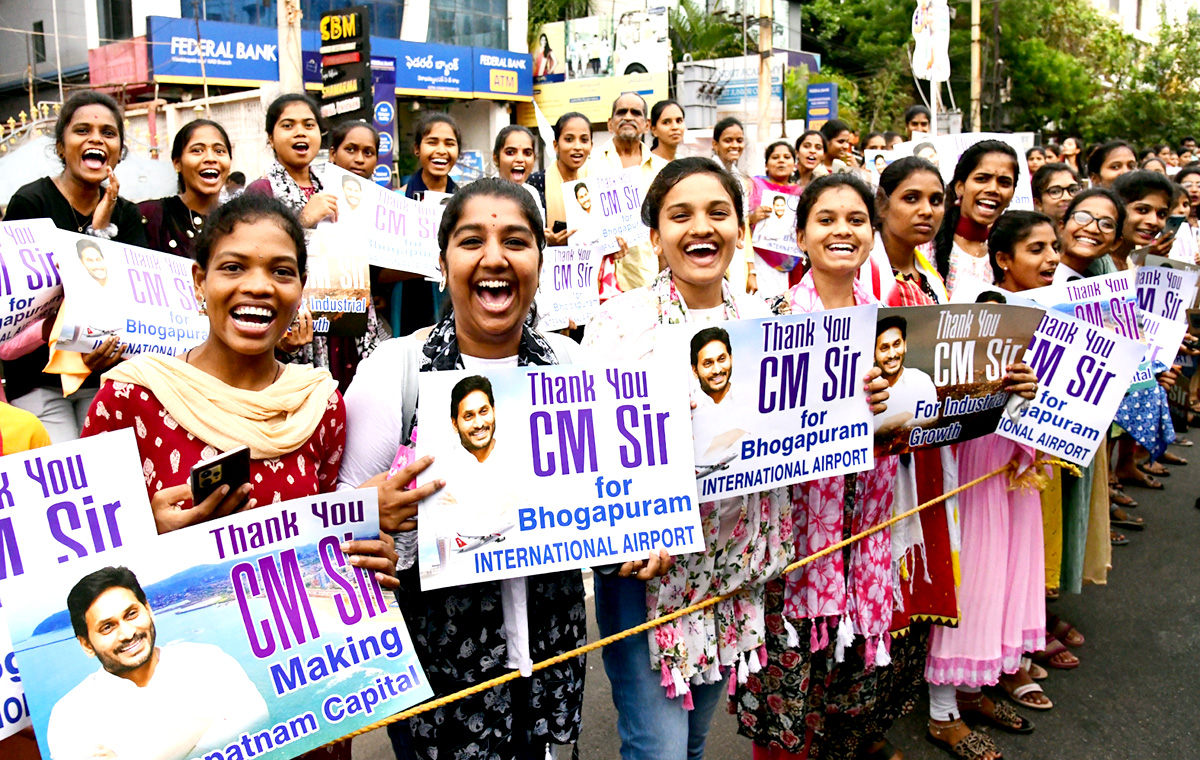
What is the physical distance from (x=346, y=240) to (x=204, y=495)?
268 cm

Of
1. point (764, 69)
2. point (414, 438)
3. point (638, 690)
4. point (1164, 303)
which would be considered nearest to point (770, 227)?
point (1164, 303)

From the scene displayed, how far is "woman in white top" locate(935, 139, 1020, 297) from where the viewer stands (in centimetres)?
406

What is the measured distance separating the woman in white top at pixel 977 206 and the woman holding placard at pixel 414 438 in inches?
97.9

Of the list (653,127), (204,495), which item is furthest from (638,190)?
(204,495)

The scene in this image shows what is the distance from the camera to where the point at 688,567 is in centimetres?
251

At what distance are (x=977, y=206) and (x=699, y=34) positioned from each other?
29396 millimetres

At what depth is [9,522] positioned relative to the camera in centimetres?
165

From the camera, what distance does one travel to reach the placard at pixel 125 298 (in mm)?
3182

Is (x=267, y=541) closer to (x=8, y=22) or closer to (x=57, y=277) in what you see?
(x=57, y=277)

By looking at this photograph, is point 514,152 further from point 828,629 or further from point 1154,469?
point 1154,469

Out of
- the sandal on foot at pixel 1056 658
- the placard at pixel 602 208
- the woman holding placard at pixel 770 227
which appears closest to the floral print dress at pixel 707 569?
the sandal on foot at pixel 1056 658

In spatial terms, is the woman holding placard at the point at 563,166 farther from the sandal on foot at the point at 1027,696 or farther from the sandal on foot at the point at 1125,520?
the sandal on foot at the point at 1125,520

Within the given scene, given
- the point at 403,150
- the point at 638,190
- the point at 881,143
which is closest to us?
the point at 638,190

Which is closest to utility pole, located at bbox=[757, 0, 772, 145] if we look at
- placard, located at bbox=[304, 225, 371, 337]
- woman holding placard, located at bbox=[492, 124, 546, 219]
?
woman holding placard, located at bbox=[492, 124, 546, 219]
